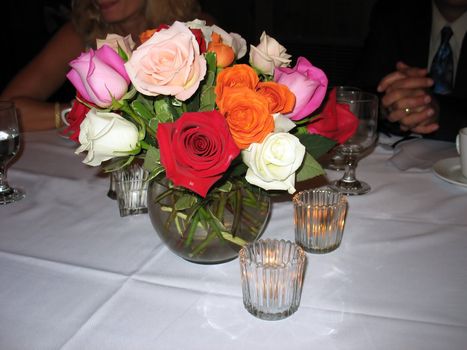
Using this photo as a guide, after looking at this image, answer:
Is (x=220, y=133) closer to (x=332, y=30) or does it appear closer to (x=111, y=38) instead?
(x=111, y=38)

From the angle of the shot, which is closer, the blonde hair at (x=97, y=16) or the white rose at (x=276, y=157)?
the white rose at (x=276, y=157)

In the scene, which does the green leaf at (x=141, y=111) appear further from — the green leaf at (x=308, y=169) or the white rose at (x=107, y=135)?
the green leaf at (x=308, y=169)

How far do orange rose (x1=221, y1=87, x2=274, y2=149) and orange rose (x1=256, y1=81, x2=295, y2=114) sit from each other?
28 millimetres

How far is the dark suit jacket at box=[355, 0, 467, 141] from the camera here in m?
2.06

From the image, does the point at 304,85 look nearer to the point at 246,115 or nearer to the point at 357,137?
the point at 246,115

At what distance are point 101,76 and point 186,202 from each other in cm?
21

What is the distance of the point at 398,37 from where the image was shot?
7.10ft

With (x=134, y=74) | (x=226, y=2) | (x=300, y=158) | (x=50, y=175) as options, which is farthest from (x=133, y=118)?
(x=226, y=2)

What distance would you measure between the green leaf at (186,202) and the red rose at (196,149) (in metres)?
0.09

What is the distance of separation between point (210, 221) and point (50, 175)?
613 millimetres

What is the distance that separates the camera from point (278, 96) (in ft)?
2.29

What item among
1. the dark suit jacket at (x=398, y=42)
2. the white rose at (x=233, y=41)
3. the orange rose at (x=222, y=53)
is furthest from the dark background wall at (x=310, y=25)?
the orange rose at (x=222, y=53)

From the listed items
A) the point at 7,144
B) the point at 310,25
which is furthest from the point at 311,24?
the point at 7,144

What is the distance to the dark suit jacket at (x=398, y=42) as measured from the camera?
6.77 feet
